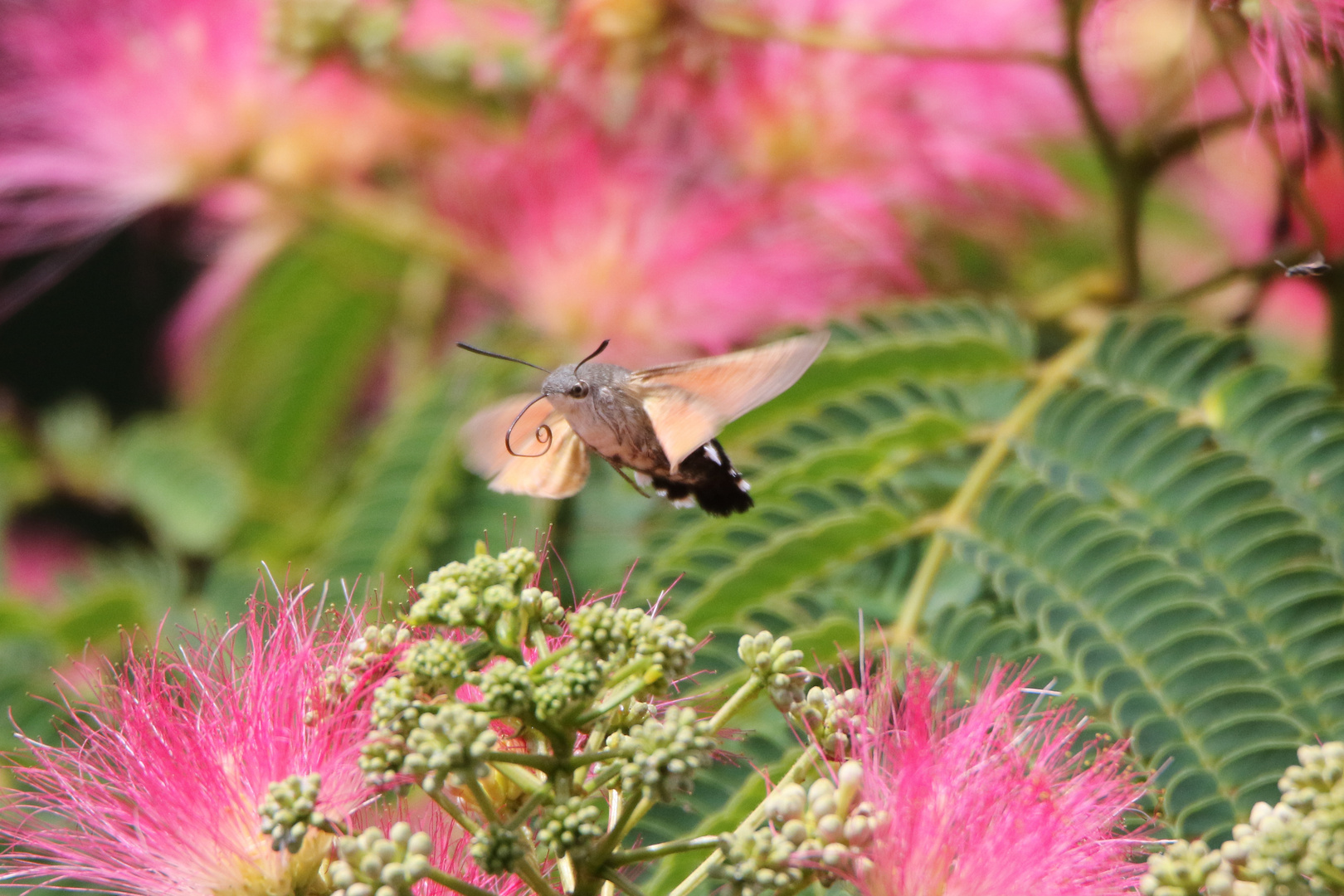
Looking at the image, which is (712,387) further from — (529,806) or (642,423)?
(529,806)

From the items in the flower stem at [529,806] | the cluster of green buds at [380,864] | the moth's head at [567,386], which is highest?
the moth's head at [567,386]

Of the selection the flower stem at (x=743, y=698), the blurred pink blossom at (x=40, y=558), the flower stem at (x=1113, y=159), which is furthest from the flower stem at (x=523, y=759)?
the blurred pink blossom at (x=40, y=558)

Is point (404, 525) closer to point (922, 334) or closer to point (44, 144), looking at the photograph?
point (922, 334)

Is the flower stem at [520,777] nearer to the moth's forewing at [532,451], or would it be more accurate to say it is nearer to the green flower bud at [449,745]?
the green flower bud at [449,745]

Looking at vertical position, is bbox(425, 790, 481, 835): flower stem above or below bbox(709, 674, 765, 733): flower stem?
below

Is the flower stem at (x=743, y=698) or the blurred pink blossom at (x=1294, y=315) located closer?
the flower stem at (x=743, y=698)

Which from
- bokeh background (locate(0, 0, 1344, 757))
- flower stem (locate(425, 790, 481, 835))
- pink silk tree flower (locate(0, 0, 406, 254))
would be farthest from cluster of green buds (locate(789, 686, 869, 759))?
pink silk tree flower (locate(0, 0, 406, 254))

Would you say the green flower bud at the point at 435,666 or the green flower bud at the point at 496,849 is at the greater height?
the green flower bud at the point at 435,666

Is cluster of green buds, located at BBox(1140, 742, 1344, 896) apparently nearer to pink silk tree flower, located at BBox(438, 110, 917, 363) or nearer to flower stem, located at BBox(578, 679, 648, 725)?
flower stem, located at BBox(578, 679, 648, 725)

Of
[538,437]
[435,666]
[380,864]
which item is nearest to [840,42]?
[538,437]
